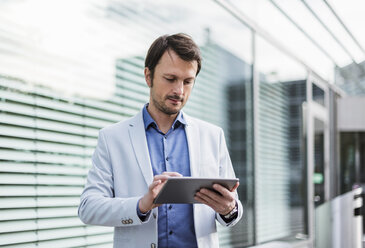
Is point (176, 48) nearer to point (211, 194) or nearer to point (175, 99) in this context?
point (175, 99)

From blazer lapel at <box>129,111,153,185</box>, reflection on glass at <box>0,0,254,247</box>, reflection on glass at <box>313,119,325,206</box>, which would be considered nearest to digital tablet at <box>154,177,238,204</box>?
blazer lapel at <box>129,111,153,185</box>

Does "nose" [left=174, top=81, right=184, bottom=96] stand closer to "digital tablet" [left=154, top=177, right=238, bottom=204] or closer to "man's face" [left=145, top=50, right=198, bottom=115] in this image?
"man's face" [left=145, top=50, right=198, bottom=115]

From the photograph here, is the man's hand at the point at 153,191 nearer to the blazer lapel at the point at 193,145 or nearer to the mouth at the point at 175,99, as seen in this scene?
the blazer lapel at the point at 193,145

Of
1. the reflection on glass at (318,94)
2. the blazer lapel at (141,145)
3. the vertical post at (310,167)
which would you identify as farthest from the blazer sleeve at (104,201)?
the reflection on glass at (318,94)

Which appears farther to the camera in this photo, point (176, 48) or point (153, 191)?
point (176, 48)

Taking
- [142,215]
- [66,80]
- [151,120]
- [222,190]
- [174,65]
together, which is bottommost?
[142,215]

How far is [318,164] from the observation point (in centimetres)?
752

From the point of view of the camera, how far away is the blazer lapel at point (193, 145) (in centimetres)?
180

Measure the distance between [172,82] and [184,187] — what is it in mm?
533

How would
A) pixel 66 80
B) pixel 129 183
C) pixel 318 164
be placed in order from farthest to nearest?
pixel 318 164, pixel 66 80, pixel 129 183

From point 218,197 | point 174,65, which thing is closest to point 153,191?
point 218,197

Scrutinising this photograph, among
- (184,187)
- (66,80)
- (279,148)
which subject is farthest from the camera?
(279,148)

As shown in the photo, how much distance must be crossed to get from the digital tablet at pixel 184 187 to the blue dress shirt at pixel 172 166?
0.73 feet


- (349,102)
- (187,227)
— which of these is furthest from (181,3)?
(349,102)
